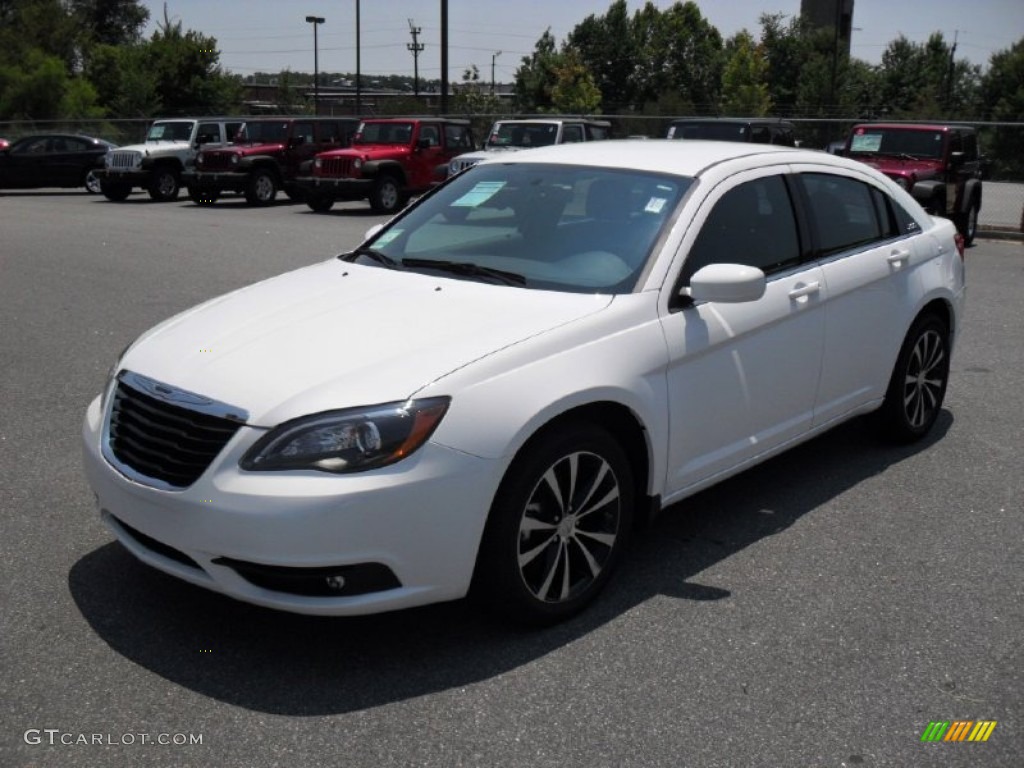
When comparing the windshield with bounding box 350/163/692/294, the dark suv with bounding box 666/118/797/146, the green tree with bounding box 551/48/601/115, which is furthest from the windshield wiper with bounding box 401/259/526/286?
the green tree with bounding box 551/48/601/115

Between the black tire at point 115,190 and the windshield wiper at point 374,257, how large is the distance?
21.9 meters

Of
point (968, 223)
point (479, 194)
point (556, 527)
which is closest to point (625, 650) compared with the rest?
point (556, 527)

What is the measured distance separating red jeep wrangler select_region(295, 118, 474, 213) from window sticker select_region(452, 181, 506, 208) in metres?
17.6

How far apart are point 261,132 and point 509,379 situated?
75.4 ft

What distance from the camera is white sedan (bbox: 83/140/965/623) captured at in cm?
346

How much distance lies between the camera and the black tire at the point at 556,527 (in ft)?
12.1

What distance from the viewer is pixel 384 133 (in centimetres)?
2353

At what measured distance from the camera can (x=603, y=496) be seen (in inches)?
159

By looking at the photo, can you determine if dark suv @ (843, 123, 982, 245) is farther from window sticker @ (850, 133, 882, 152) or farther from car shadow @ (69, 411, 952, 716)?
car shadow @ (69, 411, 952, 716)

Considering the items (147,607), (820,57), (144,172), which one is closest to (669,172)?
(147,607)

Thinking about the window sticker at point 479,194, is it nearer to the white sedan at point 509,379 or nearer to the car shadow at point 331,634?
the white sedan at point 509,379

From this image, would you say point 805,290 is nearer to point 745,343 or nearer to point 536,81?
point 745,343

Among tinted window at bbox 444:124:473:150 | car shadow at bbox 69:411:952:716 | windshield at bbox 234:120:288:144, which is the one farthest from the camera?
windshield at bbox 234:120:288:144

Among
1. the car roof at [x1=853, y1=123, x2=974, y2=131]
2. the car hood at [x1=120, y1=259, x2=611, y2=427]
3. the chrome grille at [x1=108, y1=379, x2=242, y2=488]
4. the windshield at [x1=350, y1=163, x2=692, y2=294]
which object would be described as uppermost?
the car roof at [x1=853, y1=123, x2=974, y2=131]
